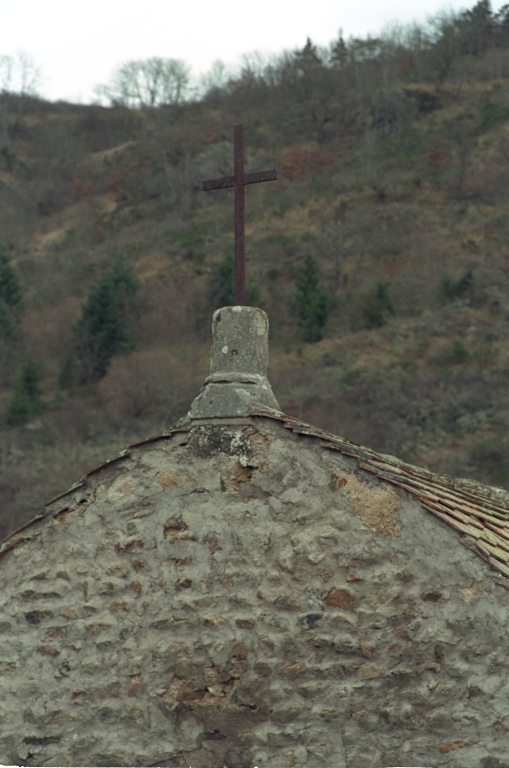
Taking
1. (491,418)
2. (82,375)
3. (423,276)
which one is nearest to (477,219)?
(423,276)

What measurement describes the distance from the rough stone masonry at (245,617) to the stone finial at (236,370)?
0.06ft

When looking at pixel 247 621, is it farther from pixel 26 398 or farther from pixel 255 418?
pixel 26 398

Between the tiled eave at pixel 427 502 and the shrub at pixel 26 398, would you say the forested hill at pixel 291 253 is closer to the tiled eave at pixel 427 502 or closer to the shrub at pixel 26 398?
the shrub at pixel 26 398

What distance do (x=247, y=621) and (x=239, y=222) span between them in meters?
2.15

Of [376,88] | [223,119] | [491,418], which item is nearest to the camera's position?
[491,418]

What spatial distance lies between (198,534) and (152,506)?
10.7 inches

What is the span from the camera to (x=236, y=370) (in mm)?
4551

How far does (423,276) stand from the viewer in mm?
32344

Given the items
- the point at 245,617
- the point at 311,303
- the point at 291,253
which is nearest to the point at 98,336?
the point at 311,303

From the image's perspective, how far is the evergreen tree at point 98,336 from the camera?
1216 inches

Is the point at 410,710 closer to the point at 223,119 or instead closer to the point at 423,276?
the point at 423,276

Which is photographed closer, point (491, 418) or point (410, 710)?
point (410, 710)

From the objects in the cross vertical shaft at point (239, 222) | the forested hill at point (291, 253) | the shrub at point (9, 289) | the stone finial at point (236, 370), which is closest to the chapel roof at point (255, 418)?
the stone finial at point (236, 370)

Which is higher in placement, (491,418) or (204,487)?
(204,487)
